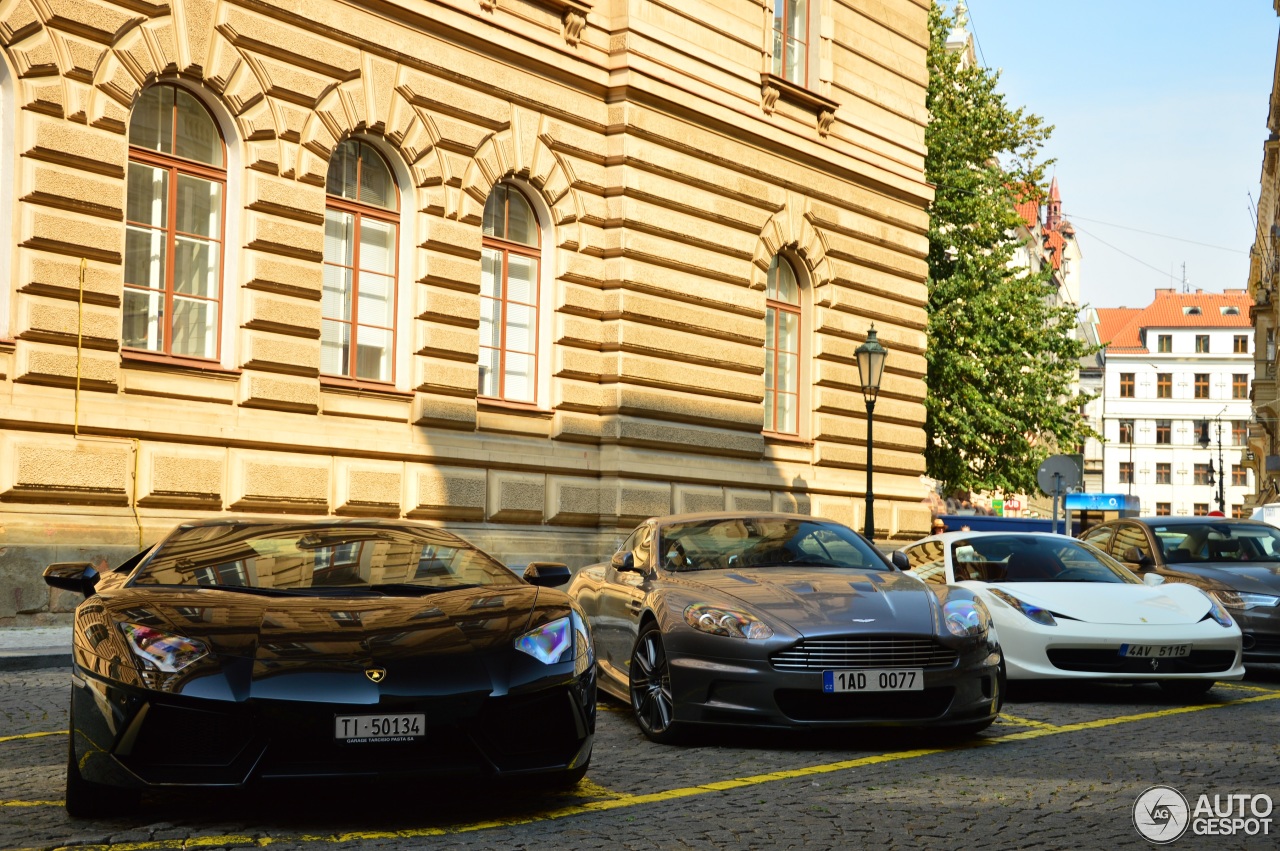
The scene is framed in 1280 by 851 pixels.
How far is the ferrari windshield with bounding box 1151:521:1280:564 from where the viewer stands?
47.2 ft

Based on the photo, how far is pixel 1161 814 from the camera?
636cm

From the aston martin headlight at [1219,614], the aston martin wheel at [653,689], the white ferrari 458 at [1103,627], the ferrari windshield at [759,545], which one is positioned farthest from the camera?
the aston martin headlight at [1219,614]

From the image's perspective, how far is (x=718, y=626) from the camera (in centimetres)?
834

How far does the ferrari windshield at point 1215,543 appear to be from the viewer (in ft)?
47.2

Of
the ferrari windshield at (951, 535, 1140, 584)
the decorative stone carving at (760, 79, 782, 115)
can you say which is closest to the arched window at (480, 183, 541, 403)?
the decorative stone carving at (760, 79, 782, 115)

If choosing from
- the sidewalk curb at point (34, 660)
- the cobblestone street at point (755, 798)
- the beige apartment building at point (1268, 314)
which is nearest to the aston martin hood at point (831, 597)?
the cobblestone street at point (755, 798)

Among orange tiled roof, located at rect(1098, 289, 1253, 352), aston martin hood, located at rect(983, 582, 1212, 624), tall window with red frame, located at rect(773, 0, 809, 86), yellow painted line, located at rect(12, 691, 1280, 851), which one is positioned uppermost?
orange tiled roof, located at rect(1098, 289, 1253, 352)

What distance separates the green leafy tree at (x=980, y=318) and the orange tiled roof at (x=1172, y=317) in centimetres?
9572

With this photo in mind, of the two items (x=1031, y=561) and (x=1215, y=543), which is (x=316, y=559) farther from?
(x=1215, y=543)

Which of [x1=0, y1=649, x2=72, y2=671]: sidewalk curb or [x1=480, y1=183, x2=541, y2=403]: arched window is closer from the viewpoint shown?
[x1=0, y1=649, x2=72, y2=671]: sidewalk curb

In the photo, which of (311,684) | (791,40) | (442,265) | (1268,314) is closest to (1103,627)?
(311,684)

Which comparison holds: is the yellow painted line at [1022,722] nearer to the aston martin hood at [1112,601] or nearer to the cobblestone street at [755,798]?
the cobblestone street at [755,798]

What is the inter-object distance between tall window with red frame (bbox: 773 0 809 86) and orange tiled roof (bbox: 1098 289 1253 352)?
4324 inches

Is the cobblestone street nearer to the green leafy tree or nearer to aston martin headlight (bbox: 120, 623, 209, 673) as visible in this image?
aston martin headlight (bbox: 120, 623, 209, 673)
